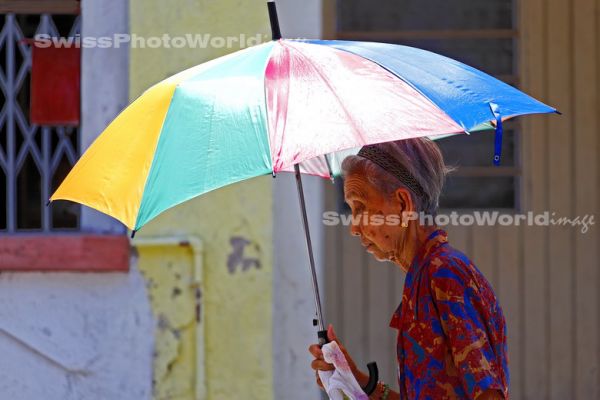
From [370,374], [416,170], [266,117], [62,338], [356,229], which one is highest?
[266,117]

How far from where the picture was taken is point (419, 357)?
243 centimetres

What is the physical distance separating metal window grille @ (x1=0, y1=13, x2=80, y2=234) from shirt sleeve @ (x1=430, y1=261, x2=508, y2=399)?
3.44 meters

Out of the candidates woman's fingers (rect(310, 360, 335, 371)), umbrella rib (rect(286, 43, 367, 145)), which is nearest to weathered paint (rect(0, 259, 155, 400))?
woman's fingers (rect(310, 360, 335, 371))

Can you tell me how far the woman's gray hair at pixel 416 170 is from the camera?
2584 mm

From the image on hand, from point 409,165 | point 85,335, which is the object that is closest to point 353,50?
point 409,165

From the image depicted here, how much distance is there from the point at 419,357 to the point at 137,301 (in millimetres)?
3107

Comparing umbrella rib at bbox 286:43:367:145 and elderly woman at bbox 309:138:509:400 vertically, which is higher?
umbrella rib at bbox 286:43:367:145

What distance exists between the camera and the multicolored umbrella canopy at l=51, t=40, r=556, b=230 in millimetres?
2340

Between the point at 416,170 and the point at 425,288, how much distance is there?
0.98ft

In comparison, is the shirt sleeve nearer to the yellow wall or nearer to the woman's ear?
the woman's ear

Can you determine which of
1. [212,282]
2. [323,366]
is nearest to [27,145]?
[212,282]

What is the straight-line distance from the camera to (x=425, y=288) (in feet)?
8.07

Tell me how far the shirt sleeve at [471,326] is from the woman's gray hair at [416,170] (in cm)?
20

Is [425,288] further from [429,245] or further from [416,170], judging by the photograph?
[416,170]
